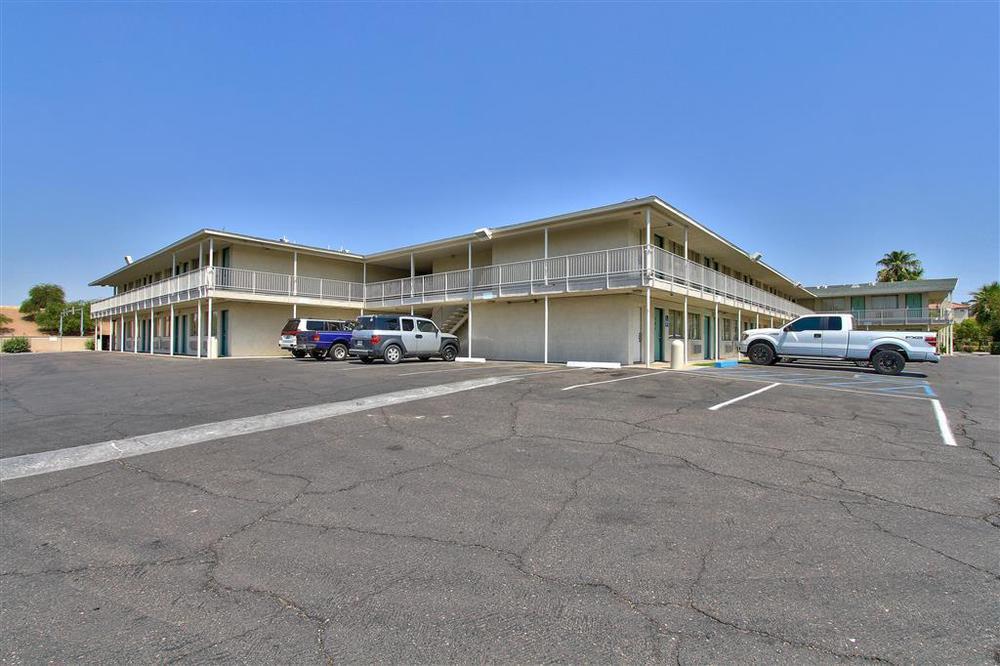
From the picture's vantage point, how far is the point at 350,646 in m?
2.26

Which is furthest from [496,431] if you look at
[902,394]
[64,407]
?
[902,394]

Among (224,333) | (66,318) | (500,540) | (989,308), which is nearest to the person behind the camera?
(500,540)

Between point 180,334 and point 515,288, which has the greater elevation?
point 515,288

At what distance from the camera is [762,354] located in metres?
18.4

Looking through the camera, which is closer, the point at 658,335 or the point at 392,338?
the point at 392,338

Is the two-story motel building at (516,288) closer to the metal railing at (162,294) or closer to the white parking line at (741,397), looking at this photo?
the metal railing at (162,294)

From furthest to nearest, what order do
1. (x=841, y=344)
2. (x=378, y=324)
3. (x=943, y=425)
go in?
(x=378, y=324) < (x=841, y=344) < (x=943, y=425)

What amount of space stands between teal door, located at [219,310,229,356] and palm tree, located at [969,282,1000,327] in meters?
66.4

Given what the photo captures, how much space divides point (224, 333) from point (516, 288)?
53.5 feet

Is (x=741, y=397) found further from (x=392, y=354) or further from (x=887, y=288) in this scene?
(x=887, y=288)

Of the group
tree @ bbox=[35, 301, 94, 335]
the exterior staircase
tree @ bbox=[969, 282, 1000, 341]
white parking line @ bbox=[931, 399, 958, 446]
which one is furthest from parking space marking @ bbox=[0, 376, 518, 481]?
tree @ bbox=[35, 301, 94, 335]

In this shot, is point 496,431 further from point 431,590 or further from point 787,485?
point 431,590

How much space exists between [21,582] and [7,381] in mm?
16132

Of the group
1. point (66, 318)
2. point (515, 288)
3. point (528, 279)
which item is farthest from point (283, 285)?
point (66, 318)
